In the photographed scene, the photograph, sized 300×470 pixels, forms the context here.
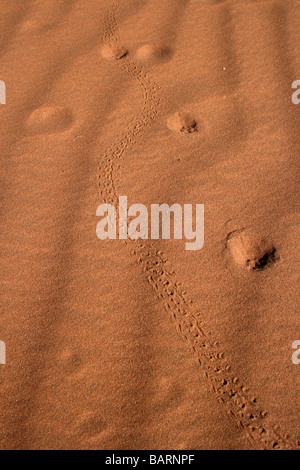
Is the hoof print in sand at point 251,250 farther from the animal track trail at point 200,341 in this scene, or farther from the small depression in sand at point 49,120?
the small depression in sand at point 49,120

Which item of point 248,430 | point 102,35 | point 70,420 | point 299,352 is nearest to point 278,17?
point 102,35

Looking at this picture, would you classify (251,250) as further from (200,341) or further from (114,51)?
(114,51)

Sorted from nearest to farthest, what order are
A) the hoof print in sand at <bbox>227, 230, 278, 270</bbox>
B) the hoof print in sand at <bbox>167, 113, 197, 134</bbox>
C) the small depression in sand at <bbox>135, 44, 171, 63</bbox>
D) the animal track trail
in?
Answer: the animal track trail → the hoof print in sand at <bbox>227, 230, 278, 270</bbox> → the hoof print in sand at <bbox>167, 113, 197, 134</bbox> → the small depression in sand at <bbox>135, 44, 171, 63</bbox>

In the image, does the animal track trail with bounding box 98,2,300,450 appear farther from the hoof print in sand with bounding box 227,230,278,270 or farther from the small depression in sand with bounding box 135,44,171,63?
the small depression in sand with bounding box 135,44,171,63

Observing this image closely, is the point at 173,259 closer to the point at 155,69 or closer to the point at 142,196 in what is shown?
the point at 142,196

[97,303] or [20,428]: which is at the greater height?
[97,303]

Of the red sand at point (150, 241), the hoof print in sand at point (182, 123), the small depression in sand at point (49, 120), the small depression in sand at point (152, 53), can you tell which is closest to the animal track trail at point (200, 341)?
the red sand at point (150, 241)

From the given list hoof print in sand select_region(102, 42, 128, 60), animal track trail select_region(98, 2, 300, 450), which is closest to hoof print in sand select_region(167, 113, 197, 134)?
animal track trail select_region(98, 2, 300, 450)

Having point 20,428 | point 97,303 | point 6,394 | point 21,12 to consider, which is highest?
point 21,12
